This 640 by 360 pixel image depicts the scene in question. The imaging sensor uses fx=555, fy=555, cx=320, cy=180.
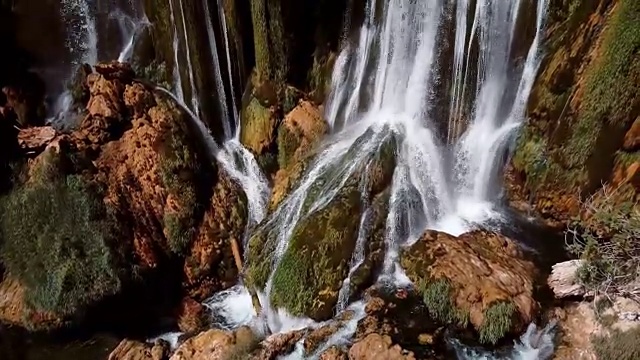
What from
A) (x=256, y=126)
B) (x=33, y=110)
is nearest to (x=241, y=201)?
(x=256, y=126)

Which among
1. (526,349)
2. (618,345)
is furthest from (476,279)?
(618,345)

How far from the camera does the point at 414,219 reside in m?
8.48

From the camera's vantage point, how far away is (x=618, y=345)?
6305 millimetres

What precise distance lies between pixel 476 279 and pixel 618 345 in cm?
171

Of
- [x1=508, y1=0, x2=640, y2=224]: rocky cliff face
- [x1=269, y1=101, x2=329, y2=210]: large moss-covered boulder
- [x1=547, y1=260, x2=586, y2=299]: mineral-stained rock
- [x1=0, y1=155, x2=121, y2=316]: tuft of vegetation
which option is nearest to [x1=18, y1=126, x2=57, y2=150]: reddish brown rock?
[x1=0, y1=155, x2=121, y2=316]: tuft of vegetation

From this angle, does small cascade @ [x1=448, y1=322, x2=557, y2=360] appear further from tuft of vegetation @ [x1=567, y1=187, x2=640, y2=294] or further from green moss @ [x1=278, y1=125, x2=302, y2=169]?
green moss @ [x1=278, y1=125, x2=302, y2=169]

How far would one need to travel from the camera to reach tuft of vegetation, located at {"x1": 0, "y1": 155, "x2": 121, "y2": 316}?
311 inches

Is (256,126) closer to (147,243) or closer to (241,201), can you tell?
(241,201)

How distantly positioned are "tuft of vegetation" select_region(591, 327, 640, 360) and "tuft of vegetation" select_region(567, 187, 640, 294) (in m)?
0.49

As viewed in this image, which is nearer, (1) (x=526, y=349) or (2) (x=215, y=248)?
(1) (x=526, y=349)

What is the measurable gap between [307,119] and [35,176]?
4.48 meters

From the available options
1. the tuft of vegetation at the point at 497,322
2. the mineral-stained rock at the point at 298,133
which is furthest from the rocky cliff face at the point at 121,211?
the tuft of vegetation at the point at 497,322

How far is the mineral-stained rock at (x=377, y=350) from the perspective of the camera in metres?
6.48

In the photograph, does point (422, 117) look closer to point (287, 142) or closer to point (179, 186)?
point (287, 142)
